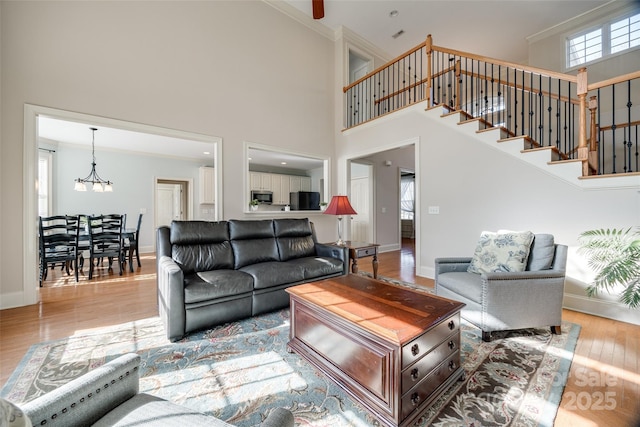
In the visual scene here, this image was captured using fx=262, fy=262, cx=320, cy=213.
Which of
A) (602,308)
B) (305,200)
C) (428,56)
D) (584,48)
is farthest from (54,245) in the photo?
(584,48)

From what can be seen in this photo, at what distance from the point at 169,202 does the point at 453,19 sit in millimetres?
8100

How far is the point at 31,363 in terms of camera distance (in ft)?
6.11

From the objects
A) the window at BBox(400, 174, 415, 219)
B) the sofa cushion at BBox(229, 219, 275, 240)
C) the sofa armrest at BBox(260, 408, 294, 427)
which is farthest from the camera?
the window at BBox(400, 174, 415, 219)

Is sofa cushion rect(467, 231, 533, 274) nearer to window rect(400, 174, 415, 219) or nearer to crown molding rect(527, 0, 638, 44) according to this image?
crown molding rect(527, 0, 638, 44)

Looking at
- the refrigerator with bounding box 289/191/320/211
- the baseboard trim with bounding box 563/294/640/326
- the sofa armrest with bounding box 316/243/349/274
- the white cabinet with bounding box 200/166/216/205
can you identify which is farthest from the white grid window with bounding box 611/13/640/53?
the white cabinet with bounding box 200/166/216/205

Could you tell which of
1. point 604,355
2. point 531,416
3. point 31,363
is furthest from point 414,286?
point 31,363

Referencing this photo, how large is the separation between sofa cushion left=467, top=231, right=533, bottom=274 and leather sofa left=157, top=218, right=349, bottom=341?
144 cm

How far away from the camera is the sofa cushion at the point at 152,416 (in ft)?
2.63

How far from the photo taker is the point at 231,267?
300 cm

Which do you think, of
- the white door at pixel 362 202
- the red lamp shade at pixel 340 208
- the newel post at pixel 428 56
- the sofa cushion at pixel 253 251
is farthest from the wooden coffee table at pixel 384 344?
the white door at pixel 362 202

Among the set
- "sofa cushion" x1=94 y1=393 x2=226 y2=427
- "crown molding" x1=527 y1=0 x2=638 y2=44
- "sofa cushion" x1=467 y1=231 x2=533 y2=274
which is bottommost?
"sofa cushion" x1=94 y1=393 x2=226 y2=427

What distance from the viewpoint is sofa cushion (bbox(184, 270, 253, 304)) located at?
89.1 inches

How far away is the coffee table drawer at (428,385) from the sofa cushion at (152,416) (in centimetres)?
93

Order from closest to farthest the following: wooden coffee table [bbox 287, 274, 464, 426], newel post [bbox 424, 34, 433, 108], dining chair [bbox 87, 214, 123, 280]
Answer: wooden coffee table [bbox 287, 274, 464, 426], newel post [bbox 424, 34, 433, 108], dining chair [bbox 87, 214, 123, 280]
